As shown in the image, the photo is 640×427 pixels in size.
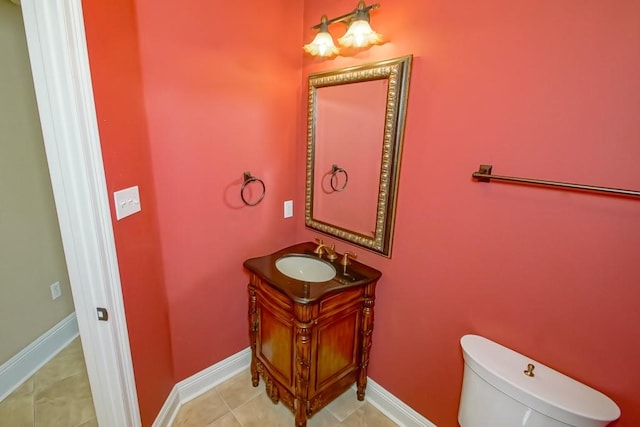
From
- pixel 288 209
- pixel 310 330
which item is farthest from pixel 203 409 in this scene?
pixel 288 209

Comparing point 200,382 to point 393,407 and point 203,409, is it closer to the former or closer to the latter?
point 203,409

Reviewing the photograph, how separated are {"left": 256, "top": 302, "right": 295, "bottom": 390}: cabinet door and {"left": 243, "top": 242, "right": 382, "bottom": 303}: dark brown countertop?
0.15 meters

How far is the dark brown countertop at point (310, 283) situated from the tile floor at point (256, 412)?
0.82m

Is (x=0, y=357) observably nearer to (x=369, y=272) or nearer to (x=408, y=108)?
(x=369, y=272)

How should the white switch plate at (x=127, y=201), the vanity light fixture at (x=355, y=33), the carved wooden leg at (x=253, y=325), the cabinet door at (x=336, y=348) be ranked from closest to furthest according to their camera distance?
the white switch plate at (x=127, y=201)
the vanity light fixture at (x=355, y=33)
the cabinet door at (x=336, y=348)
the carved wooden leg at (x=253, y=325)

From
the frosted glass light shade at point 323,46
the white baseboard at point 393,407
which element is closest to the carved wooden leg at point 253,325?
the white baseboard at point 393,407

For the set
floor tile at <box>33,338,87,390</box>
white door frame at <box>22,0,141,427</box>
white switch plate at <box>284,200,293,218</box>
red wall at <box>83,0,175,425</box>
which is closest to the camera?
white door frame at <box>22,0,141,427</box>

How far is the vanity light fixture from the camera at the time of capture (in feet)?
4.15

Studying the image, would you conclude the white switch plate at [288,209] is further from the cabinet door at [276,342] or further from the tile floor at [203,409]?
the tile floor at [203,409]

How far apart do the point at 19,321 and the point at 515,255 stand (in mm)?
2735

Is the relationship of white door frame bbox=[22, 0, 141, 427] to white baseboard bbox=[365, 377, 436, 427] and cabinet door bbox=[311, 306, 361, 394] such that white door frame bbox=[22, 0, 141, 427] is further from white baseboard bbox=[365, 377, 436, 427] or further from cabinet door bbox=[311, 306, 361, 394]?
white baseboard bbox=[365, 377, 436, 427]

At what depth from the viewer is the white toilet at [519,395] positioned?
89 centimetres

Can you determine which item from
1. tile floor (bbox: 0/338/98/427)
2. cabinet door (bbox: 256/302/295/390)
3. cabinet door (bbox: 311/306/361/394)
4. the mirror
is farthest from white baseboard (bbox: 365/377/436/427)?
tile floor (bbox: 0/338/98/427)

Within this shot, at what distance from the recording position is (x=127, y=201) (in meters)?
1.11
